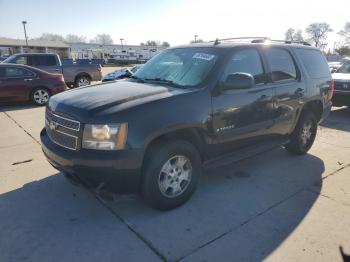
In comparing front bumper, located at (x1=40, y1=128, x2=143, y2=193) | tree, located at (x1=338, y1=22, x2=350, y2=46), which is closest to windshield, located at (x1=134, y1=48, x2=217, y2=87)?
front bumper, located at (x1=40, y1=128, x2=143, y2=193)

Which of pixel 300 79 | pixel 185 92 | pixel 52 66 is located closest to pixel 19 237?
pixel 185 92

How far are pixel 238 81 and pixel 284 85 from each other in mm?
1386

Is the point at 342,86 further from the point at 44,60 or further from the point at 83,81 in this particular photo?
the point at 44,60

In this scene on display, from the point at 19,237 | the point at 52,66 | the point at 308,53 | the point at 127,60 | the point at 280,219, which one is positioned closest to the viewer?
the point at 19,237

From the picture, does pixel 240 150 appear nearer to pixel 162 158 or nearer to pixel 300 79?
pixel 162 158

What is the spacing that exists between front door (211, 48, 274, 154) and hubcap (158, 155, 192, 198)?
48 centimetres

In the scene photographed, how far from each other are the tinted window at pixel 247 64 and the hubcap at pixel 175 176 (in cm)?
125

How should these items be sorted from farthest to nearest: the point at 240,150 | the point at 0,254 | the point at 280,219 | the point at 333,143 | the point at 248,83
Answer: the point at 333,143, the point at 240,150, the point at 248,83, the point at 280,219, the point at 0,254

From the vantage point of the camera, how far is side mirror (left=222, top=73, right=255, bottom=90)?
12.9 feet

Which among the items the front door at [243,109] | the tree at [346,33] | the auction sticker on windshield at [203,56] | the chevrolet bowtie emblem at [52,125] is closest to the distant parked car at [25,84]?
the chevrolet bowtie emblem at [52,125]

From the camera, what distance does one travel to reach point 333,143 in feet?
22.4

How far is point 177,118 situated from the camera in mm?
3549

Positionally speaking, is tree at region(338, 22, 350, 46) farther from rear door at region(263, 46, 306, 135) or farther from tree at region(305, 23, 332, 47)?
rear door at region(263, 46, 306, 135)

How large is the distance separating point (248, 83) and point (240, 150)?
1004 mm
